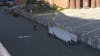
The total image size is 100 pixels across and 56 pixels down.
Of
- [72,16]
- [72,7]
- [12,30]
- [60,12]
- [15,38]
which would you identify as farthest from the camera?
[72,7]

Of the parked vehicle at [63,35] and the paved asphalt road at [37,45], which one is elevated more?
the parked vehicle at [63,35]

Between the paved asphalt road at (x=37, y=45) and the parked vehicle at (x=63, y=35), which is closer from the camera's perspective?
the paved asphalt road at (x=37, y=45)

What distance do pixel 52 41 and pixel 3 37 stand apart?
725cm

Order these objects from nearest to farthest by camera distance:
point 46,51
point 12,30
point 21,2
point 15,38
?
1. point 46,51
2. point 15,38
3. point 12,30
4. point 21,2

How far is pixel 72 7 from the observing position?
2574 inches

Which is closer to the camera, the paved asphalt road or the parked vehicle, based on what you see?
the paved asphalt road

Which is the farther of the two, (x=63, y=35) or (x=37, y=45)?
(x=63, y=35)

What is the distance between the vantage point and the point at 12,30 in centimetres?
4400

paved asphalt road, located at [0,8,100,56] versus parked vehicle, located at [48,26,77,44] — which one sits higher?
parked vehicle, located at [48,26,77,44]

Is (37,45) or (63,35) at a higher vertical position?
(63,35)

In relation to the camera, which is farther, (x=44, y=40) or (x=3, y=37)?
(x=3, y=37)

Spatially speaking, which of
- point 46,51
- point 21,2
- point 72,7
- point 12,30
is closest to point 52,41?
point 46,51

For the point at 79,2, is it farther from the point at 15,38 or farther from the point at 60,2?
the point at 15,38

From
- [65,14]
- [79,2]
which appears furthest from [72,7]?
[65,14]
